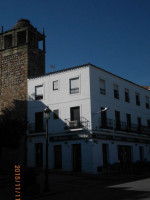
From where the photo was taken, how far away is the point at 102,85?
26984 mm

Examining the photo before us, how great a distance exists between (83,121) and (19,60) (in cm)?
1160

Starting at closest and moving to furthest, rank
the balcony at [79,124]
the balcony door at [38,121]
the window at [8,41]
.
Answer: the balcony at [79,124]
the balcony door at [38,121]
the window at [8,41]

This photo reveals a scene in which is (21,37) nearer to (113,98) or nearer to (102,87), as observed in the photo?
(102,87)

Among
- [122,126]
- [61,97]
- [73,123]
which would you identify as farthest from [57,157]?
[122,126]

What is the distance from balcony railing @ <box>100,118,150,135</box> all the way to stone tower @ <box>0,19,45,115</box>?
931 cm

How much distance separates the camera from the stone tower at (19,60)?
29984 millimetres

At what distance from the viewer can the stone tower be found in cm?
2998

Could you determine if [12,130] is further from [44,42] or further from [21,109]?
[44,42]

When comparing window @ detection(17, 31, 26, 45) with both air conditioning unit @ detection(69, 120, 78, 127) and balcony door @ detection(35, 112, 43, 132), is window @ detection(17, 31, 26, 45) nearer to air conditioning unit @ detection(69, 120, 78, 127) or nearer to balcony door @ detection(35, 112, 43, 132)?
balcony door @ detection(35, 112, 43, 132)

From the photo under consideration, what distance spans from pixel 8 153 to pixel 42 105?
6.75 m

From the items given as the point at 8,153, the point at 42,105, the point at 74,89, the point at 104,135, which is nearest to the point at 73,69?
the point at 74,89

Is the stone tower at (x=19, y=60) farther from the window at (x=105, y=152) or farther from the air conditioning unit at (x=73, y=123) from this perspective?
the window at (x=105, y=152)

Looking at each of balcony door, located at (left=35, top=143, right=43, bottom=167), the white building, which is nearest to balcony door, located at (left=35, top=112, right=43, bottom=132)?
the white building

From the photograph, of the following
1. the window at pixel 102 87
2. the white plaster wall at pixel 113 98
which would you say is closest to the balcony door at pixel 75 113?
the white plaster wall at pixel 113 98
